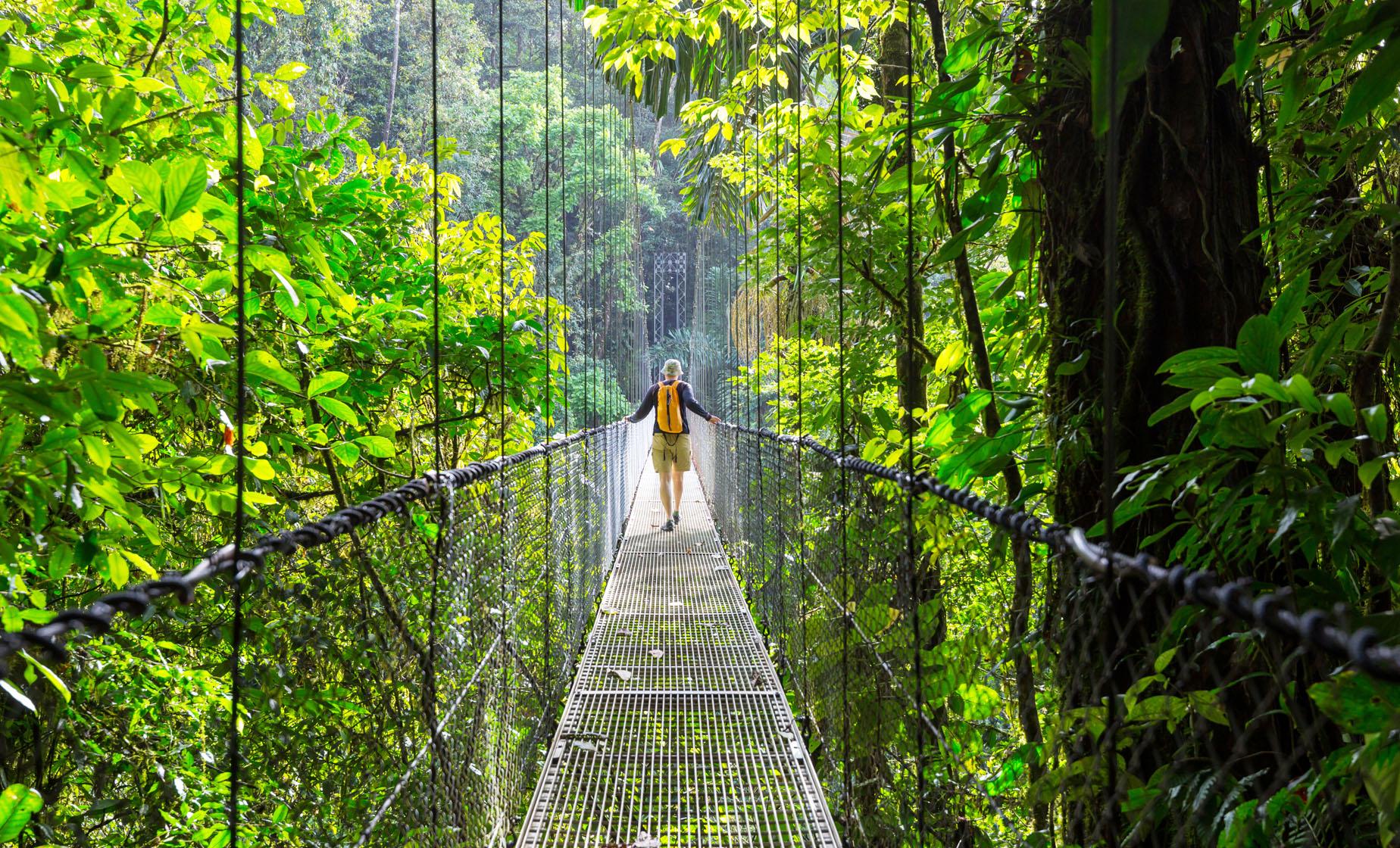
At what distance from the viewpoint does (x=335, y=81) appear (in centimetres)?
1553

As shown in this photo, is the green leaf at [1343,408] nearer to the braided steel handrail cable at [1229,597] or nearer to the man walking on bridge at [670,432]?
the braided steel handrail cable at [1229,597]

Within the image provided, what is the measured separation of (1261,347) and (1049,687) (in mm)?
673

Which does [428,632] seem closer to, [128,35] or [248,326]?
[248,326]

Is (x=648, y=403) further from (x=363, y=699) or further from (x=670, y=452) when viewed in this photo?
(x=363, y=699)

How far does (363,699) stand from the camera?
51.6 inches

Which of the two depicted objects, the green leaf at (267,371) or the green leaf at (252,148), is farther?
the green leaf at (252,148)

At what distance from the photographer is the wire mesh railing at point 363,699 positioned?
1.23 meters

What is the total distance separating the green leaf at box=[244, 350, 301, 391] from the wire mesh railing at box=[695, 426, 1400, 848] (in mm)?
715

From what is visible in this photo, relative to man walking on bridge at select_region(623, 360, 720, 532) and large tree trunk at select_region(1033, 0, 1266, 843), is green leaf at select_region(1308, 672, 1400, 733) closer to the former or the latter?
large tree trunk at select_region(1033, 0, 1266, 843)

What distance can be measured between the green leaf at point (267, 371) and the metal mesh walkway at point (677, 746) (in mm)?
1134

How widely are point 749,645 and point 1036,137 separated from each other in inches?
89.1

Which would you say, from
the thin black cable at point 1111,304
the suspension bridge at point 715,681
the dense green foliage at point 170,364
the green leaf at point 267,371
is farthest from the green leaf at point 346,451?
the thin black cable at point 1111,304

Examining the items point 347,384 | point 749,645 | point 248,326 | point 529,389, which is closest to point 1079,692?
point 248,326

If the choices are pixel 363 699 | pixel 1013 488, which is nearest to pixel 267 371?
pixel 363 699
